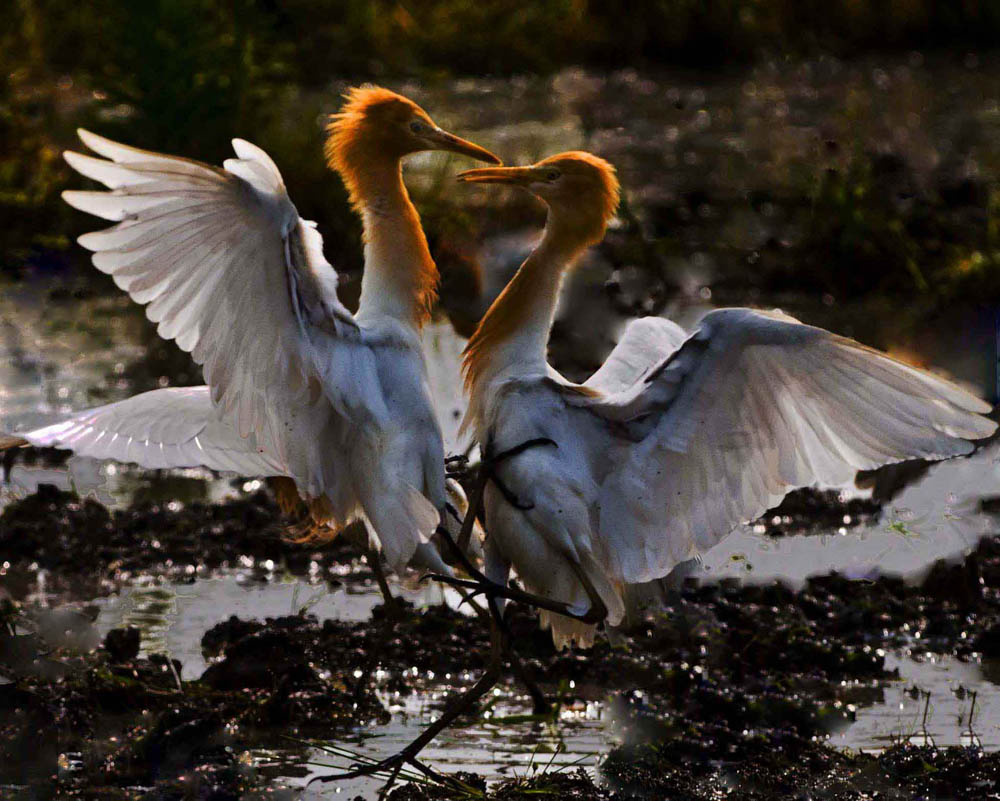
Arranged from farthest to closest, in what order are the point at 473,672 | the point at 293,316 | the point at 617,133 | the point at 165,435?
the point at 617,133 → the point at 473,672 → the point at 165,435 → the point at 293,316

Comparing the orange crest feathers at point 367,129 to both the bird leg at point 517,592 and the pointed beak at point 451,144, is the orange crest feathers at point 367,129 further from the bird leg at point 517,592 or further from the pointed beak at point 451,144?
the bird leg at point 517,592

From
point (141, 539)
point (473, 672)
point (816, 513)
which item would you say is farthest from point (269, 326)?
point (816, 513)

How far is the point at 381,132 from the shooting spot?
5.97 meters

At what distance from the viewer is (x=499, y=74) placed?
58.7 feet

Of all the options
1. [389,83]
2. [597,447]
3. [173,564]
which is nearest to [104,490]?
[173,564]

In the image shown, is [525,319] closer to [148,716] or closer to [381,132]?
[381,132]

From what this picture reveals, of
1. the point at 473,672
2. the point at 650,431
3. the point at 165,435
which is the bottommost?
the point at 473,672

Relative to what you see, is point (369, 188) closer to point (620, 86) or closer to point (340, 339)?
point (340, 339)

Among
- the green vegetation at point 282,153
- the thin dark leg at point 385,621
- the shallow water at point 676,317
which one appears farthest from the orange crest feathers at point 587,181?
the green vegetation at point 282,153

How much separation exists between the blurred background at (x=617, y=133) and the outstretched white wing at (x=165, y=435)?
3214 mm

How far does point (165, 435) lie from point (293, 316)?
1.25 meters

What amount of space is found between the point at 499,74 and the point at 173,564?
11514mm

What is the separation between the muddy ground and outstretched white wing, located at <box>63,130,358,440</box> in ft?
3.82

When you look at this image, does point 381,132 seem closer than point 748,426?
No
